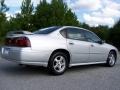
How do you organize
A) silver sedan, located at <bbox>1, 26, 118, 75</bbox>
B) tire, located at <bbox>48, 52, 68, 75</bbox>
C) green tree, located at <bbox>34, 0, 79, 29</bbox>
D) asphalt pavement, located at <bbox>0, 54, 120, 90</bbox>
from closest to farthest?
asphalt pavement, located at <bbox>0, 54, 120, 90</bbox> → silver sedan, located at <bbox>1, 26, 118, 75</bbox> → tire, located at <bbox>48, 52, 68, 75</bbox> → green tree, located at <bbox>34, 0, 79, 29</bbox>

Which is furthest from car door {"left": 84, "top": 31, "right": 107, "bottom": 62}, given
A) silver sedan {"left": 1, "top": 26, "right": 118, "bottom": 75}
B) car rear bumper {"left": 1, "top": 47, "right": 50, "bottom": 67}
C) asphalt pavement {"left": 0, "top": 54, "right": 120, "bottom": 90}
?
car rear bumper {"left": 1, "top": 47, "right": 50, "bottom": 67}

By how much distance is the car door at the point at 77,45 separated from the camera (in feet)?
28.2

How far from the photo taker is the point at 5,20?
112ft

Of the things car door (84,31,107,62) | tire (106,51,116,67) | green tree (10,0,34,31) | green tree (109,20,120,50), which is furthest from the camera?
green tree (10,0,34,31)

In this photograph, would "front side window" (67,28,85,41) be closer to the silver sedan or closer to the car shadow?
the silver sedan

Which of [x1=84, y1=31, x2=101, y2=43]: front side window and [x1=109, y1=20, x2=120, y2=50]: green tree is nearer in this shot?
[x1=84, y1=31, x2=101, y2=43]: front side window

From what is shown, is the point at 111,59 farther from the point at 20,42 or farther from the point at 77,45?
the point at 20,42

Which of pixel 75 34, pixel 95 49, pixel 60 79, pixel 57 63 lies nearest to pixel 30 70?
pixel 57 63

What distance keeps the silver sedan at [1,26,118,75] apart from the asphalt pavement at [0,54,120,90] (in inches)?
15.4

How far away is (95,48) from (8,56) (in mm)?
2991

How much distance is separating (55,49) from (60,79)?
36.5 inches

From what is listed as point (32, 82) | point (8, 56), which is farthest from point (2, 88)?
point (8, 56)

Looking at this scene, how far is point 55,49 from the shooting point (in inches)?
320

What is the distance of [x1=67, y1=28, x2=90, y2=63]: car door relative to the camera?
28.2 feet
